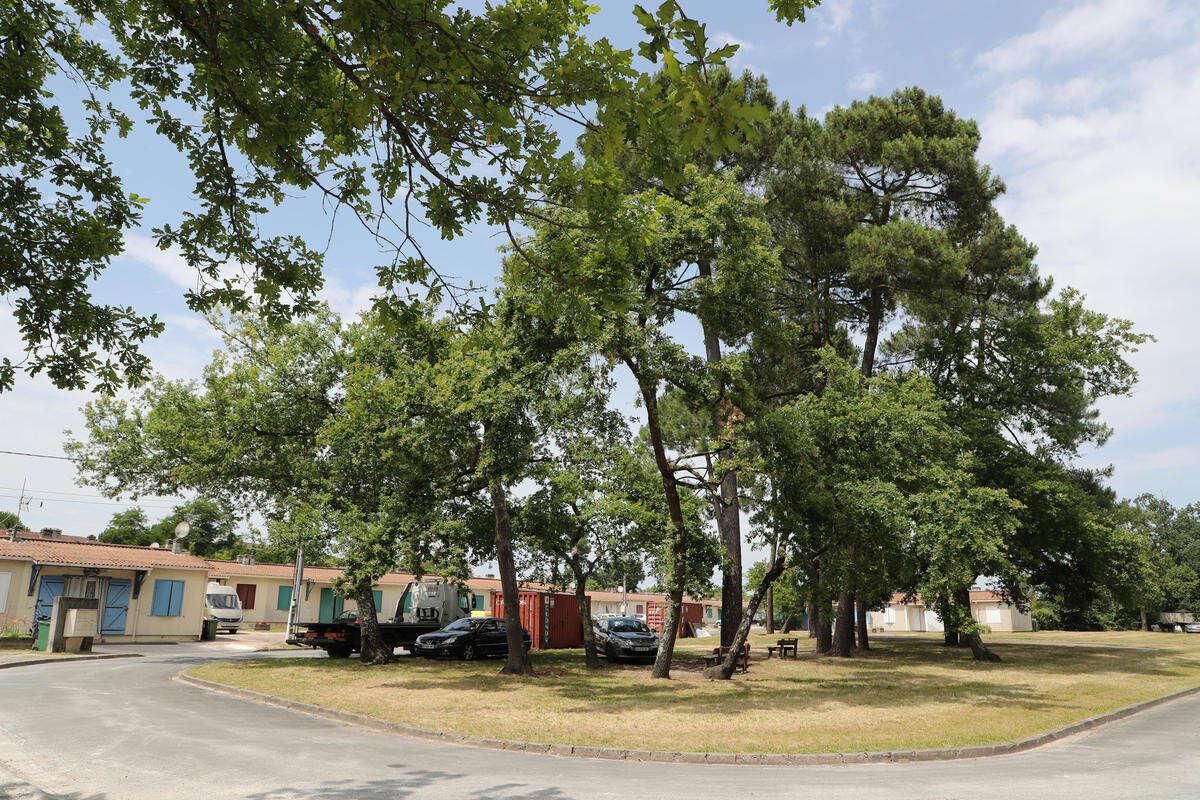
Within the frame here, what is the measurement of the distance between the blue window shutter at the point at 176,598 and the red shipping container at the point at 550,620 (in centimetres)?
1352

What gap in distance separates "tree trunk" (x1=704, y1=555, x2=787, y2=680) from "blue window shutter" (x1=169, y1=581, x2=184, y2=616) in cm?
2325

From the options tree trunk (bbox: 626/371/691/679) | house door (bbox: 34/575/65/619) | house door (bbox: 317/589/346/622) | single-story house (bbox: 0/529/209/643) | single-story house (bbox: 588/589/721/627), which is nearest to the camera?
tree trunk (bbox: 626/371/691/679)

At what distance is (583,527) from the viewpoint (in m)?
20.9

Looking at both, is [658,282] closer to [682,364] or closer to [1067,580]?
[682,364]

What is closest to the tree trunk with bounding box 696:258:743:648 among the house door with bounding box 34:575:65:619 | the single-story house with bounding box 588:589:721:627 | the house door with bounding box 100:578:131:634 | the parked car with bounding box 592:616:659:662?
the parked car with bounding box 592:616:659:662

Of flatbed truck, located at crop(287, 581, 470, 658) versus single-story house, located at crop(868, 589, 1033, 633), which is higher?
flatbed truck, located at crop(287, 581, 470, 658)

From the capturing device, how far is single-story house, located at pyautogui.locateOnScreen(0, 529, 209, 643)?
26969 millimetres

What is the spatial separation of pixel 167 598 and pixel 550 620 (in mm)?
15949

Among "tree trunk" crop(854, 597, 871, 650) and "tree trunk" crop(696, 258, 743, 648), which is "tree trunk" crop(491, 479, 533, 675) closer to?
"tree trunk" crop(696, 258, 743, 648)

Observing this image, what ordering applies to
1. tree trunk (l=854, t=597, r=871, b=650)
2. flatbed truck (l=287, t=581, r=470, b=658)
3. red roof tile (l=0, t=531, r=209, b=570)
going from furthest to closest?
tree trunk (l=854, t=597, r=871, b=650) → red roof tile (l=0, t=531, r=209, b=570) → flatbed truck (l=287, t=581, r=470, b=658)

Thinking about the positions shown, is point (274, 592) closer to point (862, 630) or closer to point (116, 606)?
point (116, 606)

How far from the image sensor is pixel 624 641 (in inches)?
960

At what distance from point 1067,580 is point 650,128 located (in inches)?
1229

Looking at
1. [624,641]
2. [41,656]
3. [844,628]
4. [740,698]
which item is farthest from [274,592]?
[740,698]
